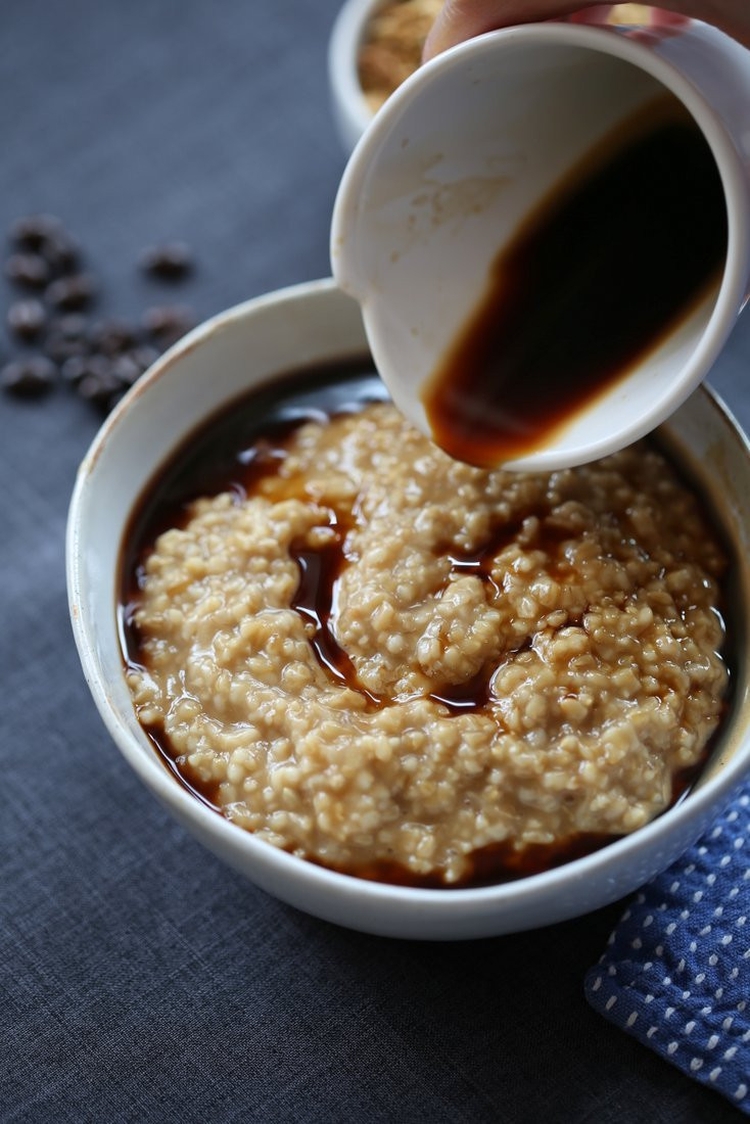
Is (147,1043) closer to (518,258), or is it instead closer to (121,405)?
(121,405)

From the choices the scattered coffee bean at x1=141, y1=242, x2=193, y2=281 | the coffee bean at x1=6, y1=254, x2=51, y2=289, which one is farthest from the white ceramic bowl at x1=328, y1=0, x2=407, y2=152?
the coffee bean at x1=6, y1=254, x2=51, y2=289

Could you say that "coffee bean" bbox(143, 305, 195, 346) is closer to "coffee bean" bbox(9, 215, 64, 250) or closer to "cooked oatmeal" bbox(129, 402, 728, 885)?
"coffee bean" bbox(9, 215, 64, 250)

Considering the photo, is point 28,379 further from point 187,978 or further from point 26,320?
point 187,978

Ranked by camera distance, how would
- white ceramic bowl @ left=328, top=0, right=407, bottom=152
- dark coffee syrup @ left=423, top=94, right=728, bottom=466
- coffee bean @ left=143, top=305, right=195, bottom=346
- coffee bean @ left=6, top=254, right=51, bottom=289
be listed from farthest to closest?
coffee bean @ left=6, top=254, right=51, bottom=289 < coffee bean @ left=143, top=305, right=195, bottom=346 < white ceramic bowl @ left=328, top=0, right=407, bottom=152 < dark coffee syrup @ left=423, top=94, right=728, bottom=466

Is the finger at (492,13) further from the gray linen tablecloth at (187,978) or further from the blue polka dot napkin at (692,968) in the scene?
the blue polka dot napkin at (692,968)

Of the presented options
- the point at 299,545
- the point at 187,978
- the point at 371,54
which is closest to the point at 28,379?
the point at 299,545

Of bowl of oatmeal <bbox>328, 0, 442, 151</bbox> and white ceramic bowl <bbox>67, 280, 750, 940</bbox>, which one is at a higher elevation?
bowl of oatmeal <bbox>328, 0, 442, 151</bbox>

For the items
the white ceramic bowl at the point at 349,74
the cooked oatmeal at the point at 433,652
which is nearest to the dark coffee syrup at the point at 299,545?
the cooked oatmeal at the point at 433,652

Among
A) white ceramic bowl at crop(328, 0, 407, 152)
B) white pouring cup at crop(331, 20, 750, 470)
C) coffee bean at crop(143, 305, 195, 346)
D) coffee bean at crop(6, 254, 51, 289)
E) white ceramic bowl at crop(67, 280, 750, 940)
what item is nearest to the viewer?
white ceramic bowl at crop(67, 280, 750, 940)

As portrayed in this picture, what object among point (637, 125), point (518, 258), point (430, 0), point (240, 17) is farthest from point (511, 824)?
point (240, 17)
